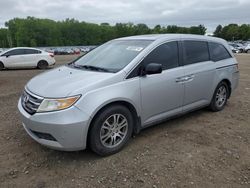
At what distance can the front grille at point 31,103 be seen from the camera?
11.3ft

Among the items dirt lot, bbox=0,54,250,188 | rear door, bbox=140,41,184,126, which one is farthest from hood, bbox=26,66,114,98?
dirt lot, bbox=0,54,250,188

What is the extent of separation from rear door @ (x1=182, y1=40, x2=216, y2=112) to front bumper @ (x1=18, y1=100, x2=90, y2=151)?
210 centimetres

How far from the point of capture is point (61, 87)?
3516 mm

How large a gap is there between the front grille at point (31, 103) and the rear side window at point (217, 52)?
3.55 metres

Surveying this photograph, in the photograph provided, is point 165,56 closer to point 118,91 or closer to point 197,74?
point 197,74

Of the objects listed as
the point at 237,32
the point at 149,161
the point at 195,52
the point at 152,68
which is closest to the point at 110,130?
the point at 149,161

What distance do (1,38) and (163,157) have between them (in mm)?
127780

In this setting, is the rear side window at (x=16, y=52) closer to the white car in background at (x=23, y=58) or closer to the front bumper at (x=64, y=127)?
the white car in background at (x=23, y=58)

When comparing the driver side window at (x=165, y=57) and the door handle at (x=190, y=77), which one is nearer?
the driver side window at (x=165, y=57)

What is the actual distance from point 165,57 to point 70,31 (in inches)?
5083

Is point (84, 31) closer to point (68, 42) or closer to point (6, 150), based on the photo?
point (68, 42)

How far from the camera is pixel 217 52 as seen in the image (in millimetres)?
5535

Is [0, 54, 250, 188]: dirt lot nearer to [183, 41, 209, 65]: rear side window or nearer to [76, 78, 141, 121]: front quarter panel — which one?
[76, 78, 141, 121]: front quarter panel

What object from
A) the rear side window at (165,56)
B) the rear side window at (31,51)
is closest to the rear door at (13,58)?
the rear side window at (31,51)
